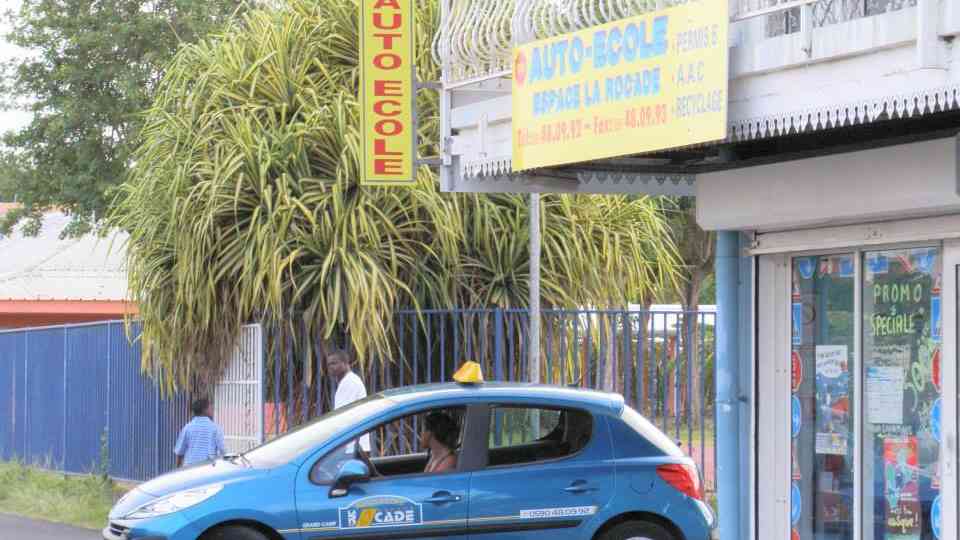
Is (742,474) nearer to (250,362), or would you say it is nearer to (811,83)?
(811,83)

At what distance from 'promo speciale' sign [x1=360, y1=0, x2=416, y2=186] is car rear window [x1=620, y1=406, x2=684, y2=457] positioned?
3.18 meters

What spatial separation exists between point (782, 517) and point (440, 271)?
529 cm

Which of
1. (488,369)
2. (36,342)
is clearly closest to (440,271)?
(488,369)

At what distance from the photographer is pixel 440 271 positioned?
50.3ft

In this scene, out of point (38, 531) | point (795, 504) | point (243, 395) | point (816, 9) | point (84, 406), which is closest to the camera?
point (816, 9)

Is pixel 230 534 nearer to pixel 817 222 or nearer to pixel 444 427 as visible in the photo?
pixel 444 427

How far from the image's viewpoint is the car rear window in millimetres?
10141

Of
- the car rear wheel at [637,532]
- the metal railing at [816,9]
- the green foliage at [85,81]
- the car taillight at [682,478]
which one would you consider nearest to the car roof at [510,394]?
the car taillight at [682,478]

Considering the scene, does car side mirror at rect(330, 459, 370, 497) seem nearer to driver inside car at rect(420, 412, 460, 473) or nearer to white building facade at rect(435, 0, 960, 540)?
driver inside car at rect(420, 412, 460, 473)

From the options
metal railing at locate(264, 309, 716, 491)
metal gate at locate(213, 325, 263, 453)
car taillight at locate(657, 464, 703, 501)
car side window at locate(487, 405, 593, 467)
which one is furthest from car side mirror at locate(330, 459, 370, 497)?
metal gate at locate(213, 325, 263, 453)

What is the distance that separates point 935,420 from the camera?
975 cm

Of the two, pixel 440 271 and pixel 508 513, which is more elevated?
pixel 440 271

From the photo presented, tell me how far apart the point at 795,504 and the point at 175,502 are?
4427 millimetres

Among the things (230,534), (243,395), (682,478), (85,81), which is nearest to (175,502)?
(230,534)
